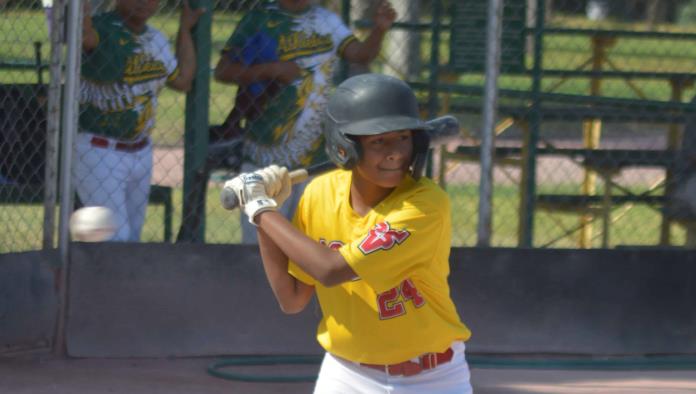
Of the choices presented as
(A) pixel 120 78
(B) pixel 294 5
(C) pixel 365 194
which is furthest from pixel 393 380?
(B) pixel 294 5

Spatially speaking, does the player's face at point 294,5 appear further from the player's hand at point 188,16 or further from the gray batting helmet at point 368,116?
the gray batting helmet at point 368,116

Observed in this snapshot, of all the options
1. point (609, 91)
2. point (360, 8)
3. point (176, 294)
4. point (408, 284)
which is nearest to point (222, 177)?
point (176, 294)

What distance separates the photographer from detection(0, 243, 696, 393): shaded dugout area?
17.7 ft

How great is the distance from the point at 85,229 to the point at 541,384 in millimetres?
2312

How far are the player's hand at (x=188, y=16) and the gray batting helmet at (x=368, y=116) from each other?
2944mm

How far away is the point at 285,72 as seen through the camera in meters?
5.80

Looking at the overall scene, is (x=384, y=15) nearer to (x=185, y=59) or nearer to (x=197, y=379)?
(x=185, y=59)

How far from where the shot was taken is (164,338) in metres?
5.57

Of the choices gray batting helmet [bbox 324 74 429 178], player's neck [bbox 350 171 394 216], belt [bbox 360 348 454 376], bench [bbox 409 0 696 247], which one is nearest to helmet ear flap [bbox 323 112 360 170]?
gray batting helmet [bbox 324 74 429 178]

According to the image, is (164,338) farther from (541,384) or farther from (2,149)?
(541,384)

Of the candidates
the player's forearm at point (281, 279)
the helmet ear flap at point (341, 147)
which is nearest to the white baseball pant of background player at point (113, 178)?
the player's forearm at point (281, 279)

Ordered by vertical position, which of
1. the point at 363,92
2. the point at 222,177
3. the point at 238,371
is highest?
the point at 363,92

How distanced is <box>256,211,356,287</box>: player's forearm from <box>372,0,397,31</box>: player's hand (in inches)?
117

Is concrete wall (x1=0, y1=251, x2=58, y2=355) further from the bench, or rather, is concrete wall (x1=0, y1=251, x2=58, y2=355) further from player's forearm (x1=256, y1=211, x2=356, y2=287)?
player's forearm (x1=256, y1=211, x2=356, y2=287)
